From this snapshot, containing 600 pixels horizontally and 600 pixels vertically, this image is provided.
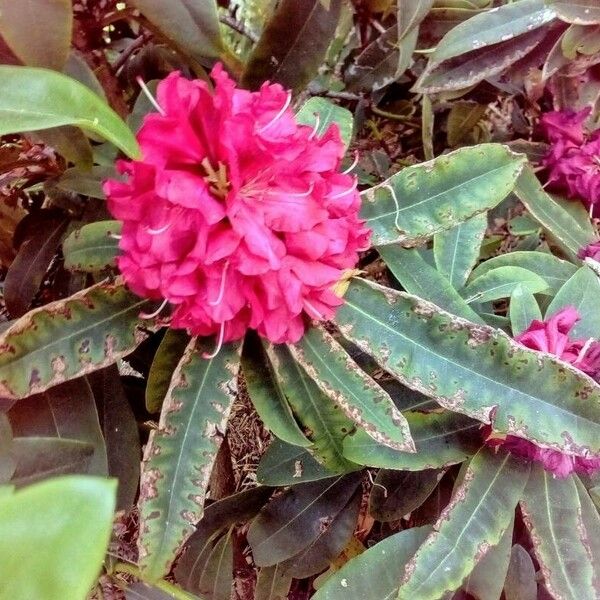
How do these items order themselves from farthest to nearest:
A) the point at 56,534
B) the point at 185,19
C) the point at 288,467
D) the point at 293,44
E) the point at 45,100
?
the point at 288,467 < the point at 293,44 < the point at 185,19 < the point at 45,100 < the point at 56,534

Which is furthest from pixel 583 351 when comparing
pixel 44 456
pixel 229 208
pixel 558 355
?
pixel 44 456

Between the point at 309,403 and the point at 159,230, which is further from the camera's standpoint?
the point at 309,403

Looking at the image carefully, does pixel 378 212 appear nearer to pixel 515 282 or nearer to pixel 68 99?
pixel 515 282

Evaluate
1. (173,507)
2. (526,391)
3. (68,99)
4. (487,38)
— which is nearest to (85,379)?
(173,507)

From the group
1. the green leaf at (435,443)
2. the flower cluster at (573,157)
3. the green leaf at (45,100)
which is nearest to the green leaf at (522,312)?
the green leaf at (435,443)

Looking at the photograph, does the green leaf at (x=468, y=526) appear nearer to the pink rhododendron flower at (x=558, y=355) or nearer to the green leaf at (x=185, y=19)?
the pink rhododendron flower at (x=558, y=355)

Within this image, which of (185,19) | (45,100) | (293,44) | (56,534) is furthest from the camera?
(293,44)

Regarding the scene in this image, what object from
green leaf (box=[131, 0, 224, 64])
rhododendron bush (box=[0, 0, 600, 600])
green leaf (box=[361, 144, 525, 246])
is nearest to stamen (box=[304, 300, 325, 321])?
rhododendron bush (box=[0, 0, 600, 600])

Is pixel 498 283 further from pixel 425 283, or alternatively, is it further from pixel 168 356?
pixel 168 356
